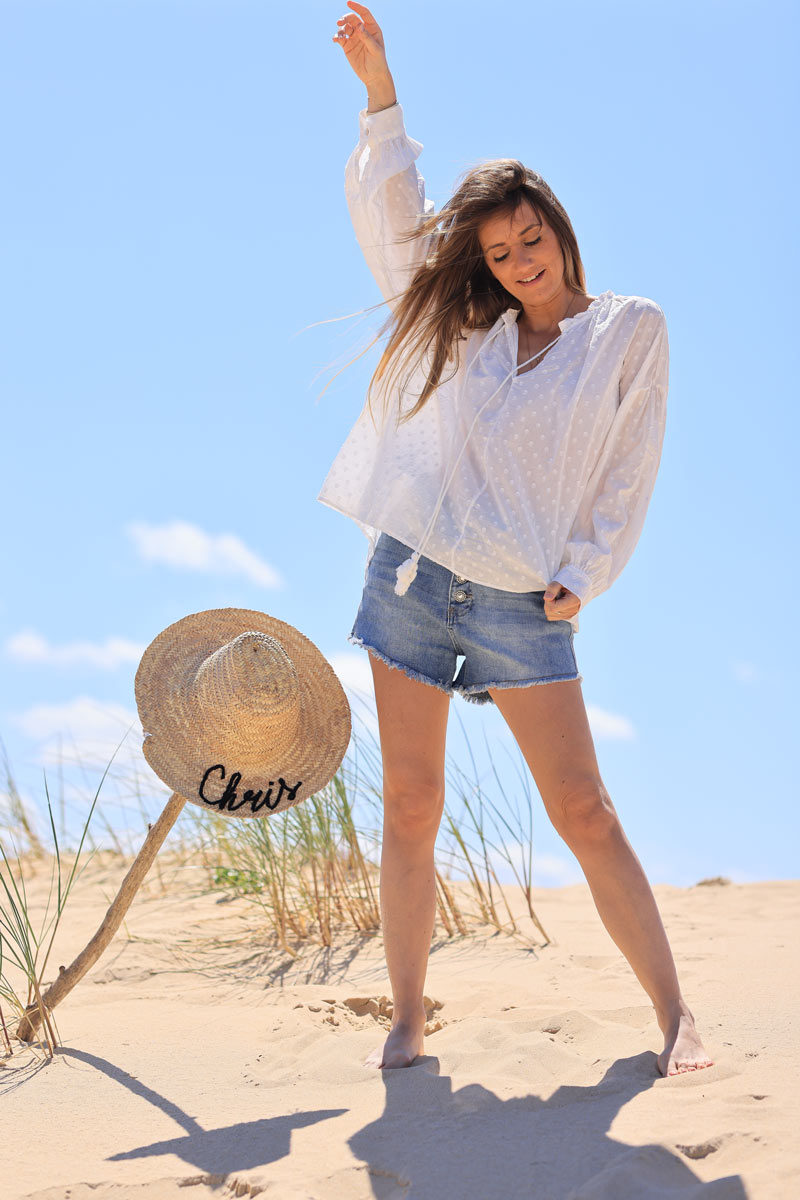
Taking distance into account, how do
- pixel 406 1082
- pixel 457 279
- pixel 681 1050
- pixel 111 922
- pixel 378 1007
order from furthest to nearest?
pixel 378 1007, pixel 111 922, pixel 457 279, pixel 406 1082, pixel 681 1050

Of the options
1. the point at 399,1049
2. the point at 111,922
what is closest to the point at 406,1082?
the point at 399,1049

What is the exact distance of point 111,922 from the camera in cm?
280

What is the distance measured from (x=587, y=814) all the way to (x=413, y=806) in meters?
0.41

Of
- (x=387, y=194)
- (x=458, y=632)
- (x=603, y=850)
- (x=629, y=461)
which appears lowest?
(x=603, y=850)

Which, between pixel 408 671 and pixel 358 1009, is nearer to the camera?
pixel 408 671

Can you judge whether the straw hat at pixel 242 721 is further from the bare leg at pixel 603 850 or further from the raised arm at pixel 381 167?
the raised arm at pixel 381 167

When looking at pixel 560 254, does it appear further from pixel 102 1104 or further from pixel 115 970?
pixel 115 970

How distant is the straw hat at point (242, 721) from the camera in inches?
99.1

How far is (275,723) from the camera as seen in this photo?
8.38 ft

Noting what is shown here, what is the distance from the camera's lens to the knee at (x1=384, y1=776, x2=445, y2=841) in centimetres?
247

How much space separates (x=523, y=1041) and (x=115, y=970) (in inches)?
68.3

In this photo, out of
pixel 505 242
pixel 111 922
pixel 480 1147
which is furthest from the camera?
pixel 111 922

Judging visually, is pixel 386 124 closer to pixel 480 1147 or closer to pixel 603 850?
pixel 603 850

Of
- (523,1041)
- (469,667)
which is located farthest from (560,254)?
(523,1041)
